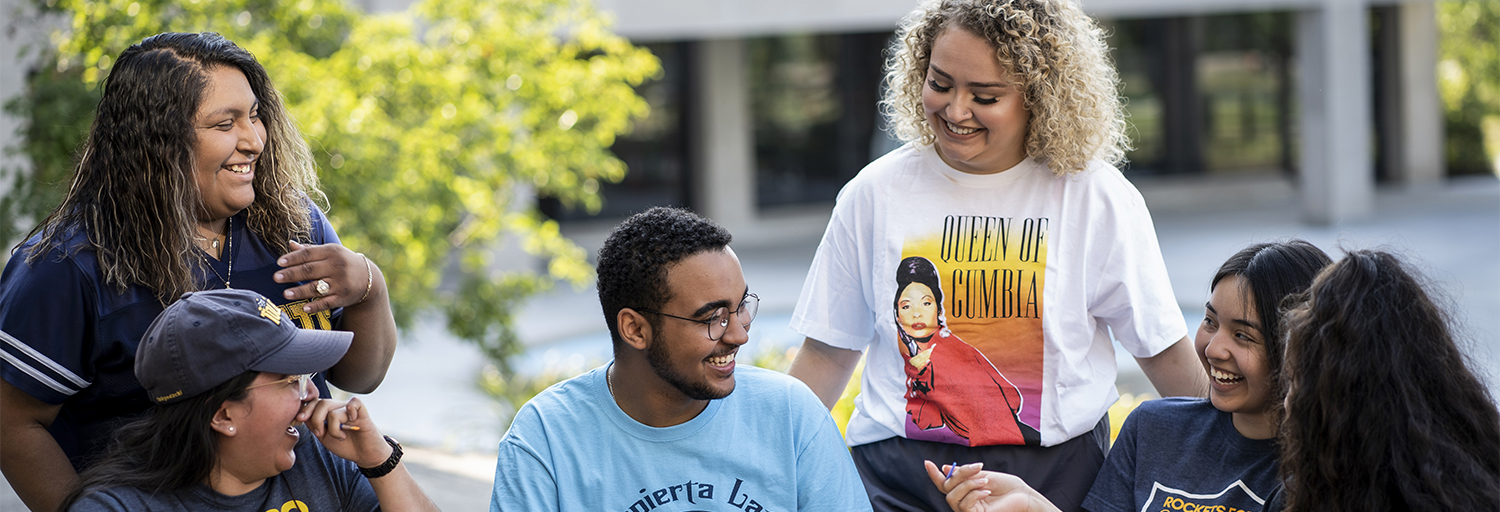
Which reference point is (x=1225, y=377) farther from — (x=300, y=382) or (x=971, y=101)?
(x=300, y=382)

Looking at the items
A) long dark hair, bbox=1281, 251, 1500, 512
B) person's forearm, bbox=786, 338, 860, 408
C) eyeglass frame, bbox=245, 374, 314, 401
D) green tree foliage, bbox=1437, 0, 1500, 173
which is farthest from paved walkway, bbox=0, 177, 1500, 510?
eyeglass frame, bbox=245, 374, 314, 401

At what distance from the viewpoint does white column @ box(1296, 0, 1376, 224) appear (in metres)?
13.8

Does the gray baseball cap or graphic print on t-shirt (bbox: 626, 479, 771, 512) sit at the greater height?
the gray baseball cap

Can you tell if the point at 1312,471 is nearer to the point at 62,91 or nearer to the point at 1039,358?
the point at 1039,358

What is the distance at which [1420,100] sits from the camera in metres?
17.9

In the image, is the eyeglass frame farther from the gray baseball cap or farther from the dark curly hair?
the dark curly hair

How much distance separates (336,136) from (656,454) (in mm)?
3655

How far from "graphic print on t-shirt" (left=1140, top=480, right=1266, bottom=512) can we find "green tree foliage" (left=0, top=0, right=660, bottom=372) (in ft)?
13.0

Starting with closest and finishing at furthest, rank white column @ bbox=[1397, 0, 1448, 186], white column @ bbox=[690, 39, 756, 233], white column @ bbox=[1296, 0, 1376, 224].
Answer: white column @ bbox=[1296, 0, 1376, 224], white column @ bbox=[690, 39, 756, 233], white column @ bbox=[1397, 0, 1448, 186]

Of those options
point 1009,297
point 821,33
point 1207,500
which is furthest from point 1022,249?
point 821,33

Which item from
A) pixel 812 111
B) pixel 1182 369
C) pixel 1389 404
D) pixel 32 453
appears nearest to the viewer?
pixel 1389 404

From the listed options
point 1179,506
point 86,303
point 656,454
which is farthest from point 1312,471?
point 86,303

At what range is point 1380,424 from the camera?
2021mm

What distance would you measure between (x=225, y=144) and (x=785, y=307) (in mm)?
8408
